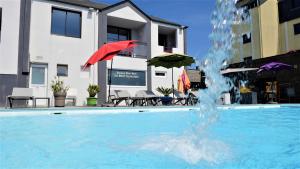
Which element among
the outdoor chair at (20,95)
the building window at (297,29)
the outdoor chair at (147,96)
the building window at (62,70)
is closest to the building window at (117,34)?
the building window at (62,70)

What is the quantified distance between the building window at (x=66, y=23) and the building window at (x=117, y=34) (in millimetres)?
3046

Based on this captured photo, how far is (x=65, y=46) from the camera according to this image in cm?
1775

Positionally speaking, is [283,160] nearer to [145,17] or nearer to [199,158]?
[199,158]

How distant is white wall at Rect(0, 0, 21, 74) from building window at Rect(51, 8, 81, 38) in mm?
2554

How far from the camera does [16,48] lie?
50.6 feet

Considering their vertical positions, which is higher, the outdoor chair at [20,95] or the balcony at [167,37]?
the balcony at [167,37]

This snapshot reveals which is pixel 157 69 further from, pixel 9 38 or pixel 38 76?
pixel 9 38

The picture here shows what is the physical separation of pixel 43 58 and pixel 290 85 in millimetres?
16860

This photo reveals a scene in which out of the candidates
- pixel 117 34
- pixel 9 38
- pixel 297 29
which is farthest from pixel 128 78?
pixel 297 29

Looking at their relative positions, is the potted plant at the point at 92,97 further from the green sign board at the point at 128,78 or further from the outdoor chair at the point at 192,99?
the outdoor chair at the point at 192,99

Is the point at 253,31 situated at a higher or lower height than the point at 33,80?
higher

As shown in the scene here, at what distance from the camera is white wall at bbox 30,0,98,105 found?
660 inches

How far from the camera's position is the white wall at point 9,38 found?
15.1m

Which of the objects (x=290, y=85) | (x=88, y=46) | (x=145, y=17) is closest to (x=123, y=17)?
(x=145, y=17)
